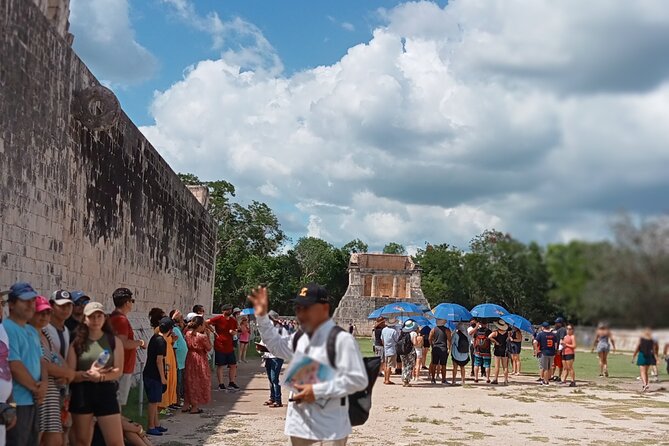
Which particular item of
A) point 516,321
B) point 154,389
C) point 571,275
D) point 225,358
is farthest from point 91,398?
point 225,358

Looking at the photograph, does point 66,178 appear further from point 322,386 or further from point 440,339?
point 440,339

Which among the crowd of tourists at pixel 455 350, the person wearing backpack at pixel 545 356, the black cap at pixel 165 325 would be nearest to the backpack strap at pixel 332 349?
the black cap at pixel 165 325

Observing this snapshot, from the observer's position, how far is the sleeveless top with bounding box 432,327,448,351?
15.5 m

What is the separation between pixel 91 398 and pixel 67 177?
5243 mm

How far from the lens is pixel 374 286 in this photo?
53406 millimetres

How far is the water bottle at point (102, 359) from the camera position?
17.2 ft

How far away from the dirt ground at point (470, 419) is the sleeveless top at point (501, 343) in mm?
1088

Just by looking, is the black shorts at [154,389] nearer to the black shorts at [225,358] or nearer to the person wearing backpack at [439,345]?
the black shorts at [225,358]

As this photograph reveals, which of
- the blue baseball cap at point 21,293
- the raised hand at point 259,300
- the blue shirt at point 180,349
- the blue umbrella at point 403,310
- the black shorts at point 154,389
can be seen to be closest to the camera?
the raised hand at point 259,300

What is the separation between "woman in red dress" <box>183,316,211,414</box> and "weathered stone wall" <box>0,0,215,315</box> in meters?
1.83

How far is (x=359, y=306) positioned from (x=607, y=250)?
163ft

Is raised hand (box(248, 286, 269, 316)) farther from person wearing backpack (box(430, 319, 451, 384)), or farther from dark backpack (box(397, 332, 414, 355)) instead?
person wearing backpack (box(430, 319, 451, 384))

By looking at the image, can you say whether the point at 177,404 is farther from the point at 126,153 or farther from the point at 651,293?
the point at 651,293

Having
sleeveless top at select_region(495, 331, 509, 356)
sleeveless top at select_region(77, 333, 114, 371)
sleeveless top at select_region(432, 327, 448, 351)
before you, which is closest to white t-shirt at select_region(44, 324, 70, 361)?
sleeveless top at select_region(77, 333, 114, 371)
